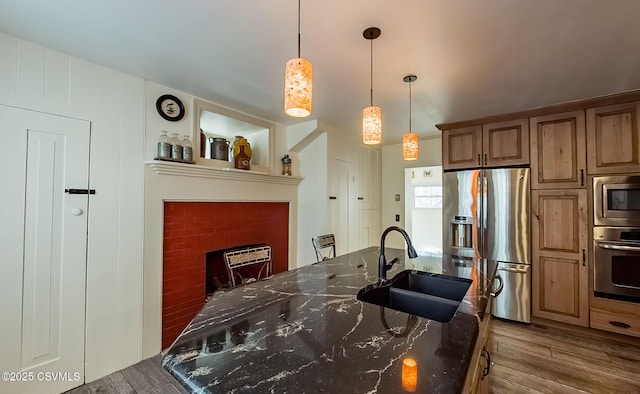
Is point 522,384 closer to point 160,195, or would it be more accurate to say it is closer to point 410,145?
point 410,145

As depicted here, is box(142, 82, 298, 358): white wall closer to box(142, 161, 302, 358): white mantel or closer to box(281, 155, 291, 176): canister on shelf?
box(142, 161, 302, 358): white mantel

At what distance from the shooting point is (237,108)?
2.94 m

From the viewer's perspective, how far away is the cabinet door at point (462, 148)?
3.19m

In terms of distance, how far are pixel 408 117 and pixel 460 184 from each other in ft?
3.33

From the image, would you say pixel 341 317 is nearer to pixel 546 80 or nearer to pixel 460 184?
pixel 546 80

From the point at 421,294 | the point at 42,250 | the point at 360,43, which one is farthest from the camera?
the point at 42,250

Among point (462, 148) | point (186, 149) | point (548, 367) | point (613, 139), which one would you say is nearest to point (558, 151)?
point (613, 139)

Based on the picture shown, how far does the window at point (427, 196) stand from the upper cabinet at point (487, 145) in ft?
1.22

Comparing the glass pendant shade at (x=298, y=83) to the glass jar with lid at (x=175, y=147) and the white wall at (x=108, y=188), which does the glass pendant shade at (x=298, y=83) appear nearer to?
the glass jar with lid at (x=175, y=147)

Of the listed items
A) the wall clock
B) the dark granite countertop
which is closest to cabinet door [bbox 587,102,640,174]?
the dark granite countertop

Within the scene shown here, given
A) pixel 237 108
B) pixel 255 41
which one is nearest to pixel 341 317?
pixel 255 41

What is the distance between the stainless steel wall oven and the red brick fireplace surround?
3448 millimetres

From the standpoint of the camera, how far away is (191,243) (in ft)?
8.38

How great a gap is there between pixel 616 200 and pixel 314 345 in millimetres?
3271
